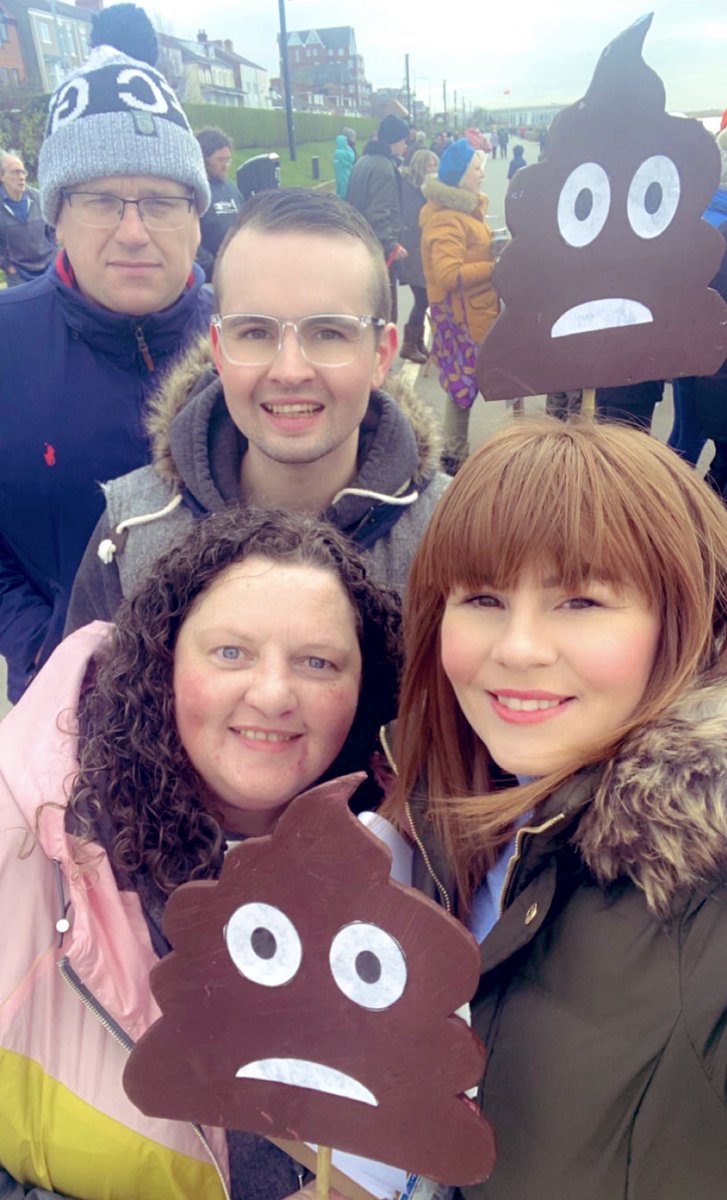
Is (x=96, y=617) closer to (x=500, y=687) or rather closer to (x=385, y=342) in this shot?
(x=385, y=342)

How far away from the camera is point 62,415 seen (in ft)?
6.46

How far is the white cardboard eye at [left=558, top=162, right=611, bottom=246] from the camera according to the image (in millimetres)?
1696

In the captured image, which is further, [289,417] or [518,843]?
[289,417]

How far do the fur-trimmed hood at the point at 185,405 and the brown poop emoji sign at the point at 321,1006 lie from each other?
3.45ft

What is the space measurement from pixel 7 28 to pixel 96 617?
4001cm

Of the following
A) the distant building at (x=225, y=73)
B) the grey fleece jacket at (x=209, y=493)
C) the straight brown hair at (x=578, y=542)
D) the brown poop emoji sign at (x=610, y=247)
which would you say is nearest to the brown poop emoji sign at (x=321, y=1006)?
the straight brown hair at (x=578, y=542)

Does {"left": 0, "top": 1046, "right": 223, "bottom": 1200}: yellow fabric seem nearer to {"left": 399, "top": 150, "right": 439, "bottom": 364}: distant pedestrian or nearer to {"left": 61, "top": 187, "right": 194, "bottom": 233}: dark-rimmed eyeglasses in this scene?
{"left": 61, "top": 187, "right": 194, "bottom": 233}: dark-rimmed eyeglasses

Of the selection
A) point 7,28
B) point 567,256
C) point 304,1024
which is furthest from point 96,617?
point 7,28

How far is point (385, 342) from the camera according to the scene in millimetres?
1722

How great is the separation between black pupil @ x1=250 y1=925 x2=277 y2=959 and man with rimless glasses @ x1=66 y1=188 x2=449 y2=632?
0.75m

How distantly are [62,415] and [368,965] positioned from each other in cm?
155

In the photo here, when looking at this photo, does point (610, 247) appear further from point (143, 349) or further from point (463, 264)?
point (463, 264)

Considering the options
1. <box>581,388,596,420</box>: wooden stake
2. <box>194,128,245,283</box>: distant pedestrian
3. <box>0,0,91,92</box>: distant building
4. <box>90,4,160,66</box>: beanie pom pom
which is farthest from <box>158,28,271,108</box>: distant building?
<box>581,388,596,420</box>: wooden stake

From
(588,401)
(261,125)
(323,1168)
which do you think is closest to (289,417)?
(588,401)
